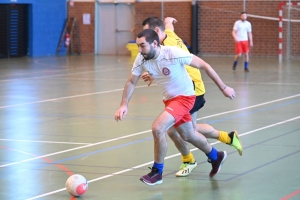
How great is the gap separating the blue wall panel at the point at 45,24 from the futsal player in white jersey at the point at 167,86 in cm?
2660

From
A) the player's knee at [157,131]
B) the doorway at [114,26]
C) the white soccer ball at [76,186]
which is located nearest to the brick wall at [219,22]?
the doorway at [114,26]

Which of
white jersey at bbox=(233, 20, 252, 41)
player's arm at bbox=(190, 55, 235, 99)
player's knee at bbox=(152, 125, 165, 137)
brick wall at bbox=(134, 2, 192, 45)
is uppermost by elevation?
brick wall at bbox=(134, 2, 192, 45)

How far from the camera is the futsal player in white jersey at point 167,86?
7641 mm

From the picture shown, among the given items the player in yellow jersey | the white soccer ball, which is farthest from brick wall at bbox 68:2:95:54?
the white soccer ball

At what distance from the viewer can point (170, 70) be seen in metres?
7.78

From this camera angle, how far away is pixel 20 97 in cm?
1723

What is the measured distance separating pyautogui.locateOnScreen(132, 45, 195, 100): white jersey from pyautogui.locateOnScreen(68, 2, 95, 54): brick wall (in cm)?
2901

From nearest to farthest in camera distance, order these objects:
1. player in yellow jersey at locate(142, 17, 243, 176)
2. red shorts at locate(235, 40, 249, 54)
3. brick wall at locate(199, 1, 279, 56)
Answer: player in yellow jersey at locate(142, 17, 243, 176) → red shorts at locate(235, 40, 249, 54) → brick wall at locate(199, 1, 279, 56)

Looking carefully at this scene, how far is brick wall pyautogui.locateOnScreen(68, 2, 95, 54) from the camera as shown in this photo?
36594mm

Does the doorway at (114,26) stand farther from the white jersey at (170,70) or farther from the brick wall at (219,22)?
the white jersey at (170,70)

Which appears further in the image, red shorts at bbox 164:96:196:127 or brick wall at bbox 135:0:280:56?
brick wall at bbox 135:0:280:56

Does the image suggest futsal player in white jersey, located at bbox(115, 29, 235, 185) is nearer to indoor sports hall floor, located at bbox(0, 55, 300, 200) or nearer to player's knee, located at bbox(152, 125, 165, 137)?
player's knee, located at bbox(152, 125, 165, 137)

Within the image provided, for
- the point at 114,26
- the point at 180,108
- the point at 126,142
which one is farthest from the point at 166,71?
the point at 114,26

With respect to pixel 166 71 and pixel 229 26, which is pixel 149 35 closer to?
pixel 166 71
